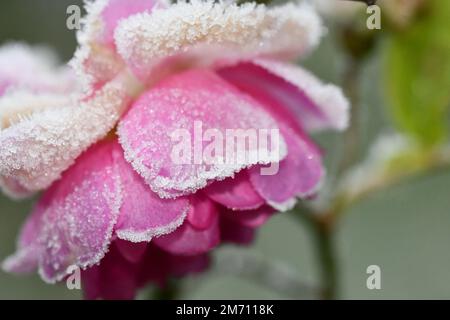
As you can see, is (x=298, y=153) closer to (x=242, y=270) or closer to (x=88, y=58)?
(x=88, y=58)

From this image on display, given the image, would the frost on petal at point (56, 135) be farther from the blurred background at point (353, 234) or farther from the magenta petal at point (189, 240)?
→ the blurred background at point (353, 234)

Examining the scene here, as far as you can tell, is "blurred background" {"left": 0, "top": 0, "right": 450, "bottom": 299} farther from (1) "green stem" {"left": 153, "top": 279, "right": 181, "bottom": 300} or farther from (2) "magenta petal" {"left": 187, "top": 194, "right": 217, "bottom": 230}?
(2) "magenta petal" {"left": 187, "top": 194, "right": 217, "bottom": 230}

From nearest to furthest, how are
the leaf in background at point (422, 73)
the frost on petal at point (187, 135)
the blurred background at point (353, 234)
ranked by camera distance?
the frost on petal at point (187, 135) → the leaf in background at point (422, 73) → the blurred background at point (353, 234)

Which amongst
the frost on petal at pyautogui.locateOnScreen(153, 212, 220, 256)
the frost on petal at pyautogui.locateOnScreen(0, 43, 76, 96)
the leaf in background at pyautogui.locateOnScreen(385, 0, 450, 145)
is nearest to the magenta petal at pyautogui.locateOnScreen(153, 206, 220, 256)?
the frost on petal at pyautogui.locateOnScreen(153, 212, 220, 256)

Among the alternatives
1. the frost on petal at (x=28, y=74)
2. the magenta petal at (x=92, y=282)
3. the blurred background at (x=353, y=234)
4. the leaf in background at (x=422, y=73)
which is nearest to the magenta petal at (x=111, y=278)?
the magenta petal at (x=92, y=282)

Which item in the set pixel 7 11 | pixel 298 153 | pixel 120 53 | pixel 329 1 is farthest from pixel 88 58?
pixel 7 11

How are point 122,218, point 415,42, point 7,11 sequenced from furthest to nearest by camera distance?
point 7,11 < point 415,42 < point 122,218
